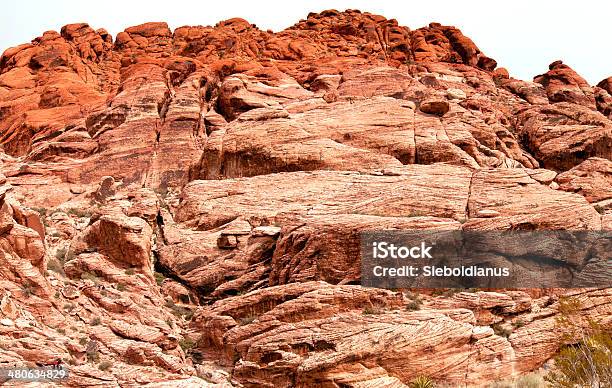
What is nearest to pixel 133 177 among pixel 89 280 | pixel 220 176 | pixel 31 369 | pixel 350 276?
pixel 220 176

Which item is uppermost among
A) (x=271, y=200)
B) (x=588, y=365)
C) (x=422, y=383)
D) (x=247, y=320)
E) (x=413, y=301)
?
(x=271, y=200)

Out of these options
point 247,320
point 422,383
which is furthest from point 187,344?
point 422,383

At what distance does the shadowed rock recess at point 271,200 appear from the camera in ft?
93.8

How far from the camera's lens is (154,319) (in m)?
32.4

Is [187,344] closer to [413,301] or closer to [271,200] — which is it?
[413,301]

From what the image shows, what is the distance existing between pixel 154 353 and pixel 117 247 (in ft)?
31.3

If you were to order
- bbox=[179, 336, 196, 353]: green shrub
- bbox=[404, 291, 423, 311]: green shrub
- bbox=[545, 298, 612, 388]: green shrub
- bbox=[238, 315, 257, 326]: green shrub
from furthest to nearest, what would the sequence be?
bbox=[179, 336, 196, 353]: green shrub < bbox=[238, 315, 257, 326]: green shrub < bbox=[404, 291, 423, 311]: green shrub < bbox=[545, 298, 612, 388]: green shrub

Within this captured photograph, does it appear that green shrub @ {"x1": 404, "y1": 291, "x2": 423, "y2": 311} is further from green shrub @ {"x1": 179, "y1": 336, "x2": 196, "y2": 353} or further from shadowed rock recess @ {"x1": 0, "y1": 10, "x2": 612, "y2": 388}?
green shrub @ {"x1": 179, "y1": 336, "x2": 196, "y2": 353}

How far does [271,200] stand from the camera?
136 feet

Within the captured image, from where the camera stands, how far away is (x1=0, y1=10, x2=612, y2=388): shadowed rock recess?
28594 millimetres

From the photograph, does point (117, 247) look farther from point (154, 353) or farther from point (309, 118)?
point (309, 118)

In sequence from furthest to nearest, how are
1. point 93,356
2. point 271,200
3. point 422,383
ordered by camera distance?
point 271,200, point 93,356, point 422,383

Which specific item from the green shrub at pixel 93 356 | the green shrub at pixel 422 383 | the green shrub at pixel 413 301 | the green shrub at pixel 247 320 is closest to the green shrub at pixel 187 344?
the green shrub at pixel 247 320

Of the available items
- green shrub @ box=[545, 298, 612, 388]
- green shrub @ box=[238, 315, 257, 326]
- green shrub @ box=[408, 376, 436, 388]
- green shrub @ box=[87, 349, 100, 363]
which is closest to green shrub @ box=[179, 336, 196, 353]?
green shrub @ box=[238, 315, 257, 326]
